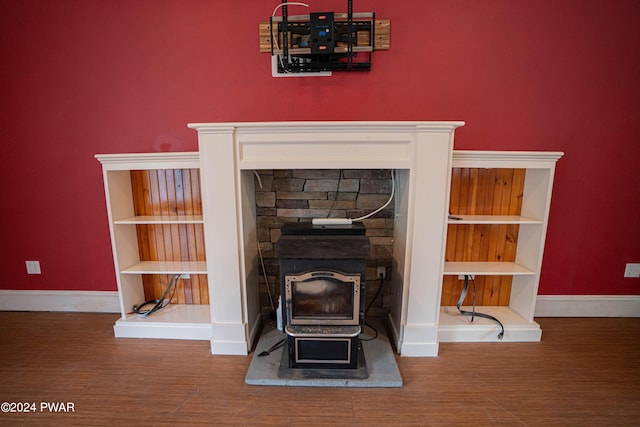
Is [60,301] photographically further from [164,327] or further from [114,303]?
[164,327]

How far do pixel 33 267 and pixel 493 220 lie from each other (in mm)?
3709

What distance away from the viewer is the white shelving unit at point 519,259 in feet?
6.14

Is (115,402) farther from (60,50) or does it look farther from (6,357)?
(60,50)

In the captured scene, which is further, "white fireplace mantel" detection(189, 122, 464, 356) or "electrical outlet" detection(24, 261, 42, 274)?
"electrical outlet" detection(24, 261, 42, 274)

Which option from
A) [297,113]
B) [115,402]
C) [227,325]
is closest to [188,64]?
[297,113]

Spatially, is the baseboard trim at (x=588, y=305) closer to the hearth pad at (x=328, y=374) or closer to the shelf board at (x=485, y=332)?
the shelf board at (x=485, y=332)

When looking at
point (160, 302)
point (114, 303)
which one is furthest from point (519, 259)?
point (114, 303)

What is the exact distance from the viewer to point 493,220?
2.03m

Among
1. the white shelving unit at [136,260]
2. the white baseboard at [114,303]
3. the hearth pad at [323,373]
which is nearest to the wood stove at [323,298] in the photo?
the hearth pad at [323,373]

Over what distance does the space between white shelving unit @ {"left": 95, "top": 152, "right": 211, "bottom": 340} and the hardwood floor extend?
0.09m

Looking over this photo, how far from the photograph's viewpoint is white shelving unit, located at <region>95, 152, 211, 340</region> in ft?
6.42

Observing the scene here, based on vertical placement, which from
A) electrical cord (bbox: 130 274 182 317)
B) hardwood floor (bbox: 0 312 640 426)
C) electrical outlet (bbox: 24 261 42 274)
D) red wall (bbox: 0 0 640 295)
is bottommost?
hardwood floor (bbox: 0 312 640 426)

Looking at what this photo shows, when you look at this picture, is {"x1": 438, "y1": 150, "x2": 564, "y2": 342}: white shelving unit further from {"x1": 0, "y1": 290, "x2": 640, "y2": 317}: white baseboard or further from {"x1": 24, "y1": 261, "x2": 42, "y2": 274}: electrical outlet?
{"x1": 24, "y1": 261, "x2": 42, "y2": 274}: electrical outlet

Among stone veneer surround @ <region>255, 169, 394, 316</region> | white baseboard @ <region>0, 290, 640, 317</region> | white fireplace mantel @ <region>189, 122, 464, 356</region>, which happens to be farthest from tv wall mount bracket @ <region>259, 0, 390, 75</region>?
white baseboard @ <region>0, 290, 640, 317</region>
